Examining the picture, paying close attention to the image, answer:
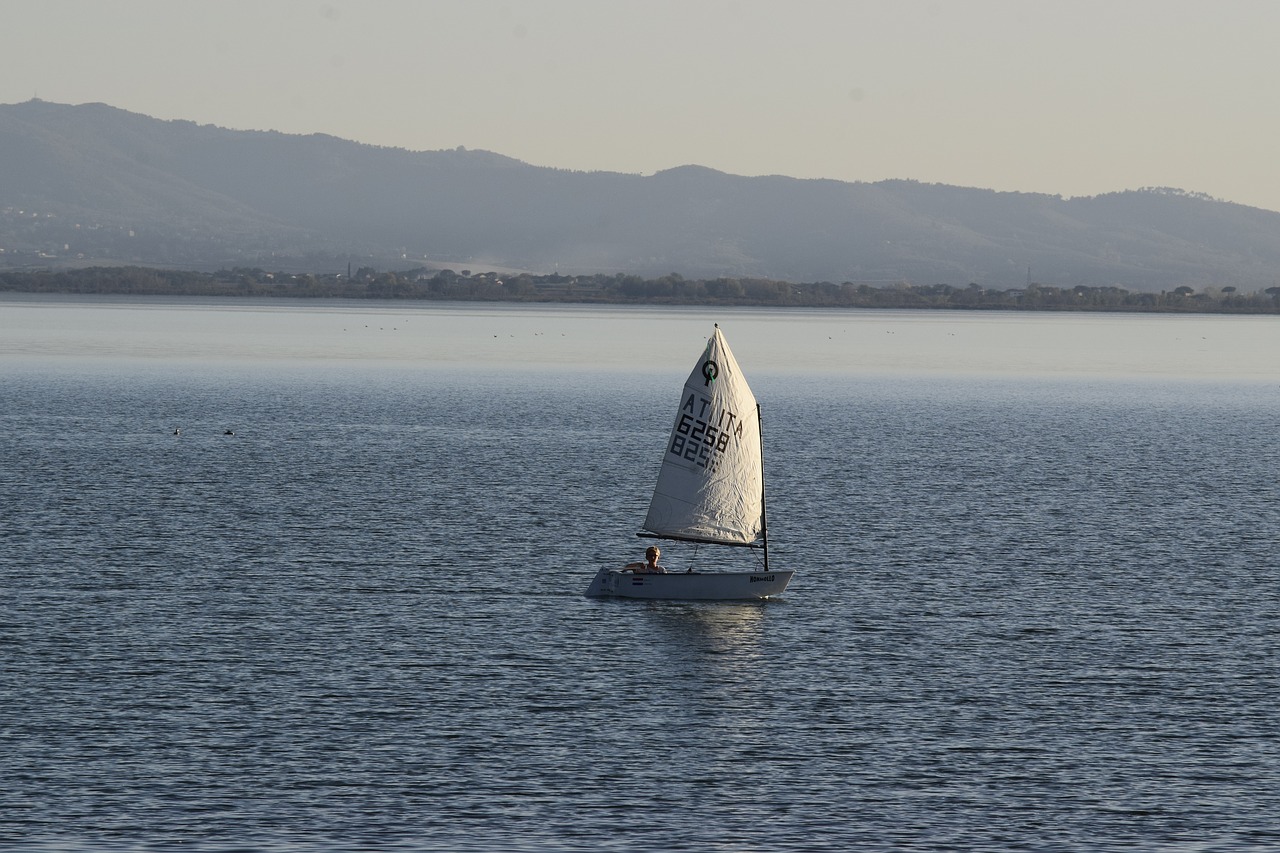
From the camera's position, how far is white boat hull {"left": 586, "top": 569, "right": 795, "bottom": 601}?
222 feet

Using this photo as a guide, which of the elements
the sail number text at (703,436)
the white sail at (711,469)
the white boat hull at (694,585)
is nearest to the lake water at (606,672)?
the white boat hull at (694,585)

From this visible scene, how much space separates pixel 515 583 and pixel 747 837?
34013 mm

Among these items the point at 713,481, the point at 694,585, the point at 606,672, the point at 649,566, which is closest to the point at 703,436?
the point at 713,481

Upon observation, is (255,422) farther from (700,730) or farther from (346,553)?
(700,730)

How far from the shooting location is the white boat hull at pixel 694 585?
67.8 m

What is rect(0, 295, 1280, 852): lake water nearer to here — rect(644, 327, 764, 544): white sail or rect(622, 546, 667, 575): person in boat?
rect(622, 546, 667, 575): person in boat

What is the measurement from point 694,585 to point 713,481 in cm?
514

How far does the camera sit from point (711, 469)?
7081cm

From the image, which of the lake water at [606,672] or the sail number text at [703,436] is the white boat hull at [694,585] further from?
the sail number text at [703,436]

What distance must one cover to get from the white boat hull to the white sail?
9.76ft

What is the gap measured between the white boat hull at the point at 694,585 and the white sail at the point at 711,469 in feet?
9.76

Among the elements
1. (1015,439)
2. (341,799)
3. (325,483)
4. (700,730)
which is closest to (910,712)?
Result: (700,730)

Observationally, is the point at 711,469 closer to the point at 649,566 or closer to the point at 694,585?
the point at 649,566

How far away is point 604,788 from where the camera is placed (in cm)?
4275
